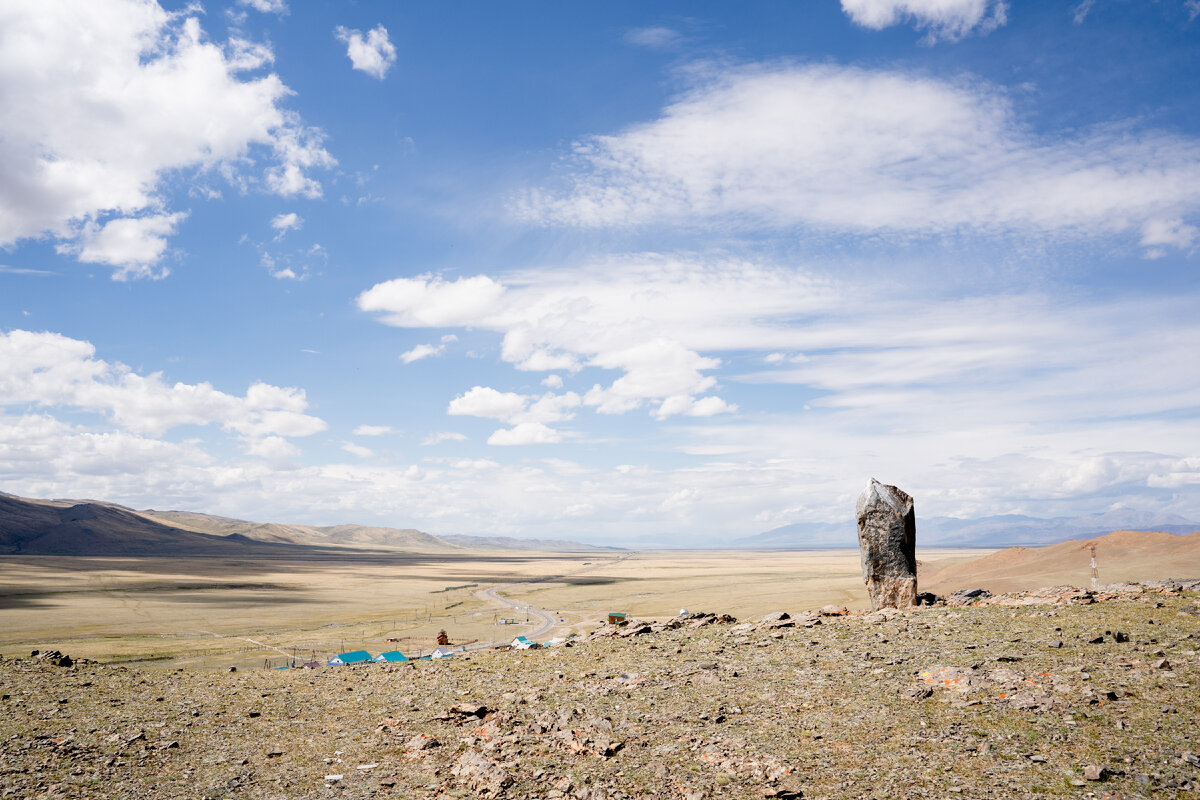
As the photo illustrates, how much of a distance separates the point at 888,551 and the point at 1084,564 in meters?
45.5

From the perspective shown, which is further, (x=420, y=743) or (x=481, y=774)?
(x=420, y=743)

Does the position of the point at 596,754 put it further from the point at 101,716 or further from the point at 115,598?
the point at 115,598

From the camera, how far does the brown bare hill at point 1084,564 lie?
162 feet

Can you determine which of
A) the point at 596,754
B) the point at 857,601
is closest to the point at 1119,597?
the point at 596,754

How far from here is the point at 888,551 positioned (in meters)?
26.5

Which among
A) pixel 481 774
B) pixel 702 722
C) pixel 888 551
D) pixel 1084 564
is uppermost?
pixel 888 551

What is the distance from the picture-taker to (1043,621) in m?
19.4

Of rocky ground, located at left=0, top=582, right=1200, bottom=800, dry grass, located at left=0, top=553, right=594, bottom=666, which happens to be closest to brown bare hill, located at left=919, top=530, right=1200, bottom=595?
rocky ground, located at left=0, top=582, right=1200, bottom=800

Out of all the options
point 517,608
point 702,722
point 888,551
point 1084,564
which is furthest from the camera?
point 517,608

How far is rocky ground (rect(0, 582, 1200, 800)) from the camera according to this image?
36.7 feet

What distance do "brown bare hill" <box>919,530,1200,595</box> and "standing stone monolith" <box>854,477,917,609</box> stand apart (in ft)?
96.0

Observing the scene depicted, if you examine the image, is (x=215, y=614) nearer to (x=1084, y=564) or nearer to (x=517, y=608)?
(x=517, y=608)

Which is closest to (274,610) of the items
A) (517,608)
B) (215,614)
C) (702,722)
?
(215,614)

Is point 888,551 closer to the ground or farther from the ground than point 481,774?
farther from the ground
